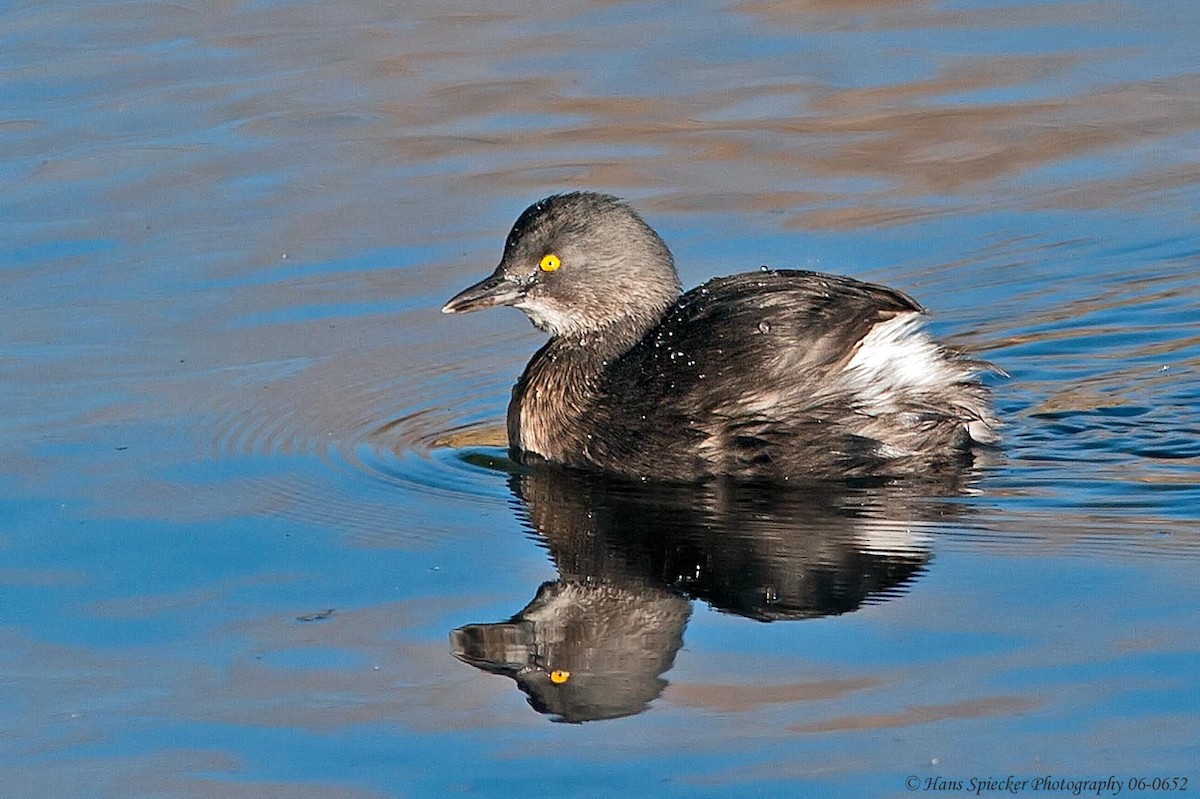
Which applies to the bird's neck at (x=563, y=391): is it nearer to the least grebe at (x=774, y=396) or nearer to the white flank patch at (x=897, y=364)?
the least grebe at (x=774, y=396)

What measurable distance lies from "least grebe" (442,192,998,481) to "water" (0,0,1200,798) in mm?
219

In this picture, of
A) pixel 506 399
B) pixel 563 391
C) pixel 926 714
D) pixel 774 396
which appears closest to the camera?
pixel 926 714

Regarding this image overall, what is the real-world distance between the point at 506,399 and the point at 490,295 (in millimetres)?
502

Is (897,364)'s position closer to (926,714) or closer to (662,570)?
(662,570)

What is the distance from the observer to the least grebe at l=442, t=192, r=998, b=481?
6.44 m

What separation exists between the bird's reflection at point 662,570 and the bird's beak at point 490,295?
87 cm

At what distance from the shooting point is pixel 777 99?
10.7 metres

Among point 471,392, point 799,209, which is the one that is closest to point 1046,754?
point 471,392

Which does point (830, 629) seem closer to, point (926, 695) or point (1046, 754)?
point (926, 695)

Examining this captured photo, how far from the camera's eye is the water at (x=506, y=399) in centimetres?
464

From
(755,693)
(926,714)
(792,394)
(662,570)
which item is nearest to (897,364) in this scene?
→ (792,394)

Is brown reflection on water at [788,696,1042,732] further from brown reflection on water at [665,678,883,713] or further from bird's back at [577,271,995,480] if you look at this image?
bird's back at [577,271,995,480]

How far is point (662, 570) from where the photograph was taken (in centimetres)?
557

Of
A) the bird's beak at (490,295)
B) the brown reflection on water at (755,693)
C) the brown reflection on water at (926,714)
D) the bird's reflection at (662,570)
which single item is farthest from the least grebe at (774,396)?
the brown reflection on water at (926,714)
